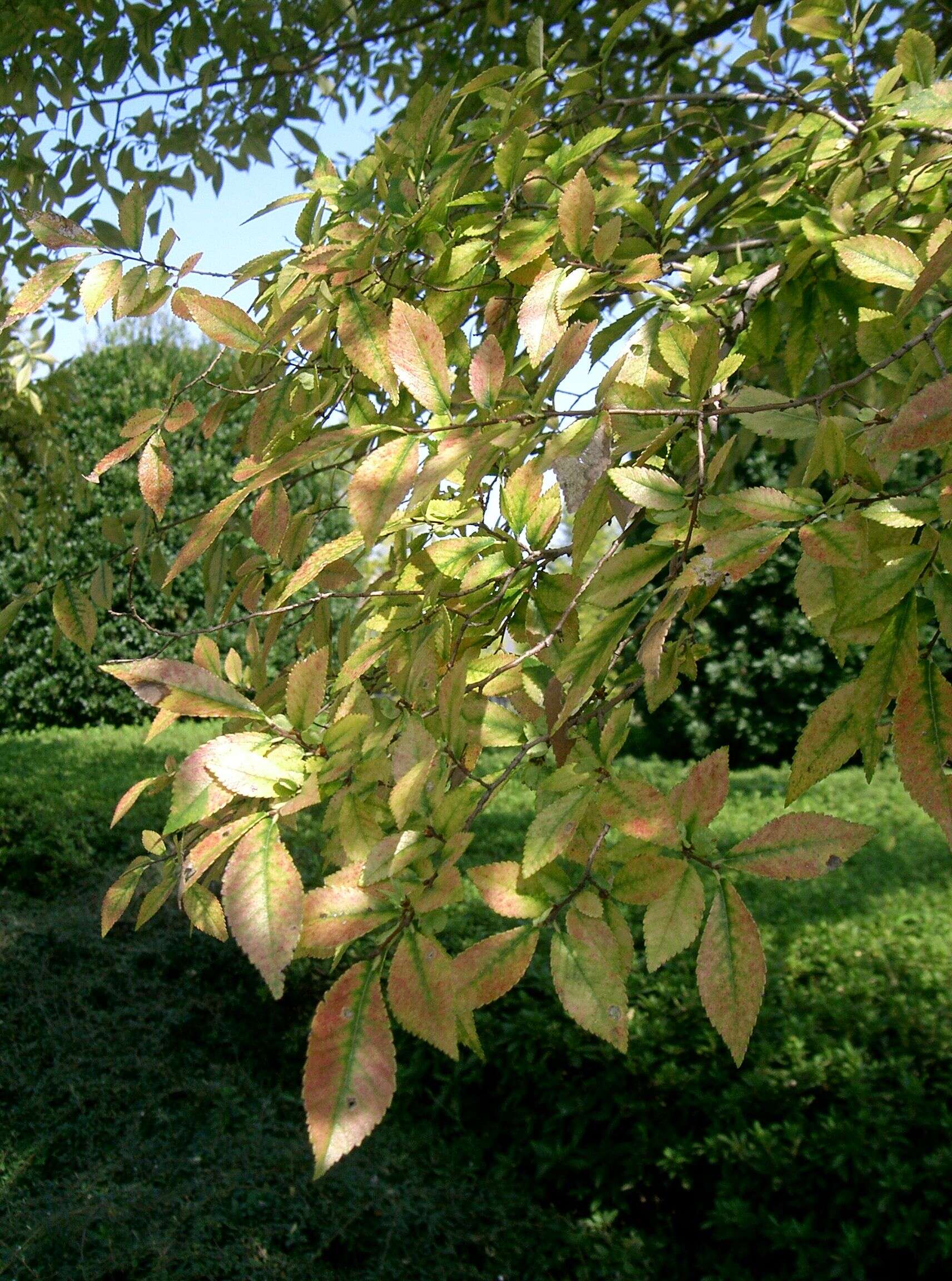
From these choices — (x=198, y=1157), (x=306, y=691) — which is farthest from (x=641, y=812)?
(x=198, y=1157)

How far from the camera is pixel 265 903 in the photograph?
80 cm

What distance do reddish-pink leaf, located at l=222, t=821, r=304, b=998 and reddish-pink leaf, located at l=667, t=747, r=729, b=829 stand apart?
0.34m

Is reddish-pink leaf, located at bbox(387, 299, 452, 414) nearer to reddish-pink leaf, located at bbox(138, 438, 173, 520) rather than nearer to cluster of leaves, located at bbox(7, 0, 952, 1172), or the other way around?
cluster of leaves, located at bbox(7, 0, 952, 1172)

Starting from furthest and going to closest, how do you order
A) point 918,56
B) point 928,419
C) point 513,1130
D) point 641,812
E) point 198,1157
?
1. point 513,1130
2. point 198,1157
3. point 918,56
4. point 641,812
5. point 928,419

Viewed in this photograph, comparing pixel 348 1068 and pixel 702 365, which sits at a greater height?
pixel 702 365

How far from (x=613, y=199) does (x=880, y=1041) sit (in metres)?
2.71

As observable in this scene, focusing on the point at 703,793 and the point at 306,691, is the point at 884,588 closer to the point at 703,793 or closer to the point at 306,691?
the point at 703,793

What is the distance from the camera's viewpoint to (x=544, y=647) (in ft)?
3.83

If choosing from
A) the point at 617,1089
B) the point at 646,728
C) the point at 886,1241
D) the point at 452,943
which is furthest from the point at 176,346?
the point at 886,1241

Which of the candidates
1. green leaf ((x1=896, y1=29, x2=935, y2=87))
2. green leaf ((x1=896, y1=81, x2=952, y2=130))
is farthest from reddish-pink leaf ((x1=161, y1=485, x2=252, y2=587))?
green leaf ((x1=896, y1=29, x2=935, y2=87))

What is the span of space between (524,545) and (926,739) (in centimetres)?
47

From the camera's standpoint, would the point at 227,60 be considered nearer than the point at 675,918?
No

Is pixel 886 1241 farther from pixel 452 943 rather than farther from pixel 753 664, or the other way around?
pixel 753 664

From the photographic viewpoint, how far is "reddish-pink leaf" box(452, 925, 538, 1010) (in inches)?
32.7
